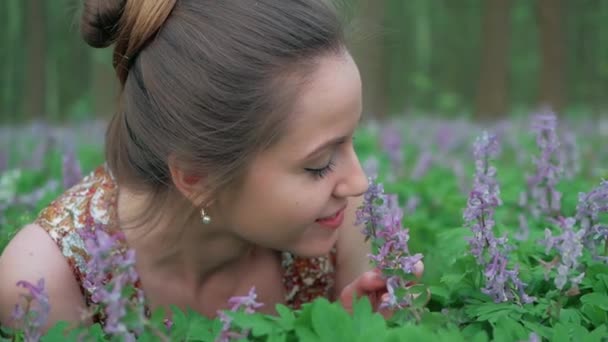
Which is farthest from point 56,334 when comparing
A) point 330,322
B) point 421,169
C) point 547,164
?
point 421,169

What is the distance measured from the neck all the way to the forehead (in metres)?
0.54

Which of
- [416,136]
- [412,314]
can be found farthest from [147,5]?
[416,136]

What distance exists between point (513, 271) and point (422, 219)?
5.34 feet

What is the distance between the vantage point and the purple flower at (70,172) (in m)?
3.57

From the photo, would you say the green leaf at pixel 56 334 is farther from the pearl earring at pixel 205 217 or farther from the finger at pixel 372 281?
the finger at pixel 372 281

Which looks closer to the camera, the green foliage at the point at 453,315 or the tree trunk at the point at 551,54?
the green foliage at the point at 453,315

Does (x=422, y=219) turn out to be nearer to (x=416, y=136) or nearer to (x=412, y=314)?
(x=412, y=314)

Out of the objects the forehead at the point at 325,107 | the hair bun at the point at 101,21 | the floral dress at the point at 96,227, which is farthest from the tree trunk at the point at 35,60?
the forehead at the point at 325,107

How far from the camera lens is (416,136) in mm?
8438

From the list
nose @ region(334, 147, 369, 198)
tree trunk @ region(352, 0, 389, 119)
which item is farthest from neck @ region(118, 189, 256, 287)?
tree trunk @ region(352, 0, 389, 119)

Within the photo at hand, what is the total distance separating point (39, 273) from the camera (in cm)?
245

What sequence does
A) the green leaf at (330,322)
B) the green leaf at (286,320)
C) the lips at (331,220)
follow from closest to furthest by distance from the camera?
the green leaf at (330,322) → the green leaf at (286,320) → the lips at (331,220)

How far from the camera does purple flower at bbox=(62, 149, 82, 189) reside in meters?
3.57

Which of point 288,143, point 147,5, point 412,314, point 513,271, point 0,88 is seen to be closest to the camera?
point 412,314
